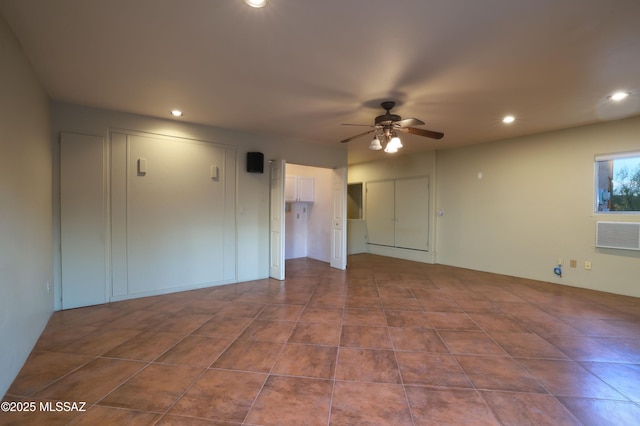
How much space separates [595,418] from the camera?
1.78 metres

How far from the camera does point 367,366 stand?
235 centimetres

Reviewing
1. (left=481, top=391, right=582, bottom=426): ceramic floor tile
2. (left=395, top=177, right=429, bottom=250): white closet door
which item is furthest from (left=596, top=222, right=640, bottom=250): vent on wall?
(left=481, top=391, right=582, bottom=426): ceramic floor tile

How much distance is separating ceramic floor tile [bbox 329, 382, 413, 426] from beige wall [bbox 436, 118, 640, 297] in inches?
171

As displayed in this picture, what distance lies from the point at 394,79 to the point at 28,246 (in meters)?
3.62

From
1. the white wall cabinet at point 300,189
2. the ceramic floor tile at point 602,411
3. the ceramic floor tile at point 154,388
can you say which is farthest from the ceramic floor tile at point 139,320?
the white wall cabinet at point 300,189

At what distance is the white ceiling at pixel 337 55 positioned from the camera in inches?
75.0

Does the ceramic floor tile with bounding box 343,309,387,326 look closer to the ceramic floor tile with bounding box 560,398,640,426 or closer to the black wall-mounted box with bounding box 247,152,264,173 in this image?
the ceramic floor tile with bounding box 560,398,640,426

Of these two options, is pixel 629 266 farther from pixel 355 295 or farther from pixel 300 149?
pixel 300 149

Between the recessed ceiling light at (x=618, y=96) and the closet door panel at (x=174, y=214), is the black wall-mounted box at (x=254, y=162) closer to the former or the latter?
the closet door panel at (x=174, y=214)

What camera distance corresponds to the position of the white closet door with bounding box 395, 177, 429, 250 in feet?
22.0

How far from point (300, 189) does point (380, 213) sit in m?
2.30

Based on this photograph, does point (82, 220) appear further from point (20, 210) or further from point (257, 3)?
point (257, 3)

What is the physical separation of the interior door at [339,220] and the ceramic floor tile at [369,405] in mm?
3824

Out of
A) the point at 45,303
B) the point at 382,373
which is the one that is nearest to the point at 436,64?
the point at 382,373
